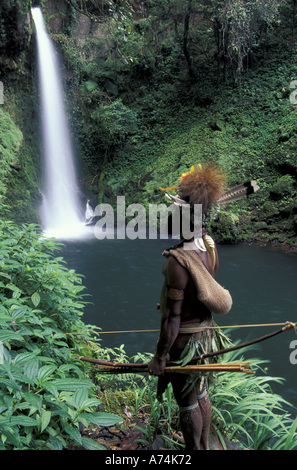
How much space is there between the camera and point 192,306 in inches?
78.9

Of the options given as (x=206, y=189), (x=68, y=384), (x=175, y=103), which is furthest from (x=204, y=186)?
(x=175, y=103)

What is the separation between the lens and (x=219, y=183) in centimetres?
204

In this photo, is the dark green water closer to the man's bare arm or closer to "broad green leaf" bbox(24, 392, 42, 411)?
the man's bare arm

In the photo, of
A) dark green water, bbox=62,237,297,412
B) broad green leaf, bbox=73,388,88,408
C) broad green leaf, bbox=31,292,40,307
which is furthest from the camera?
dark green water, bbox=62,237,297,412

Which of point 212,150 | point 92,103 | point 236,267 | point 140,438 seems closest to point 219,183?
point 140,438

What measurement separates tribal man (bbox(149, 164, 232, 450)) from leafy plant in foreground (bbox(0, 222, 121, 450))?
0.52 metres

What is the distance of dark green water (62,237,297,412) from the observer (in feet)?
16.3

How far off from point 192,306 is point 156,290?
5.39m

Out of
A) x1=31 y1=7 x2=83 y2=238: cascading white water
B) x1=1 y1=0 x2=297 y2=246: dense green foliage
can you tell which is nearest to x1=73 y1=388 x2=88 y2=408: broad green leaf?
x1=1 y1=0 x2=297 y2=246: dense green foliage

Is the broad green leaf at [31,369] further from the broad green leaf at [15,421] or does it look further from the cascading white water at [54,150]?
the cascading white water at [54,150]

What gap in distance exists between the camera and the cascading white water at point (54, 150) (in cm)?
1371

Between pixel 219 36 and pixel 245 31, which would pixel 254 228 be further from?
pixel 219 36

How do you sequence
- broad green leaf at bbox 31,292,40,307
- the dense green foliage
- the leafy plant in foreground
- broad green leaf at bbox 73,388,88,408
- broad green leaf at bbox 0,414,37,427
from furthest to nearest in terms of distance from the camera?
the dense green foliage → broad green leaf at bbox 31,292,40,307 → broad green leaf at bbox 73,388,88,408 → the leafy plant in foreground → broad green leaf at bbox 0,414,37,427

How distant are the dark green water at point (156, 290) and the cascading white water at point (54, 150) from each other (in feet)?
9.77
